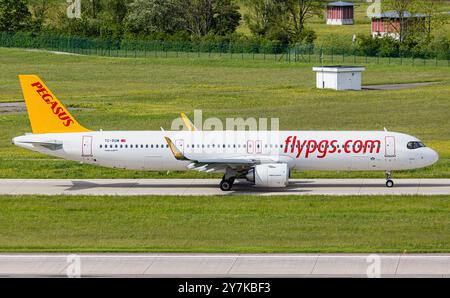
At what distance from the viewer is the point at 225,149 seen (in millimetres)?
47312

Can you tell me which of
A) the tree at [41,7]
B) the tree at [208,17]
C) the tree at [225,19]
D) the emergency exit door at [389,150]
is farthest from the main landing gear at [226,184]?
the tree at [41,7]

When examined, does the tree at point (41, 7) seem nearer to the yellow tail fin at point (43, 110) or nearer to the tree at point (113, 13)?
the tree at point (113, 13)

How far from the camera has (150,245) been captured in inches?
1331

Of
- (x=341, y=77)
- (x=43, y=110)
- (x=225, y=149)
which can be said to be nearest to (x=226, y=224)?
(x=225, y=149)

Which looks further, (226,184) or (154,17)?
(154,17)

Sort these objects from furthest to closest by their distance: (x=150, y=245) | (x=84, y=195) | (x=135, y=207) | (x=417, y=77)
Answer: (x=417, y=77) < (x=84, y=195) < (x=135, y=207) < (x=150, y=245)

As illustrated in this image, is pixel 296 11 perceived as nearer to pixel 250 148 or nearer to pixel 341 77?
pixel 341 77

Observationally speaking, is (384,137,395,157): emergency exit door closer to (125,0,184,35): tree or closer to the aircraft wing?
the aircraft wing

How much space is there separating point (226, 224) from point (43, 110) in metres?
14.5
